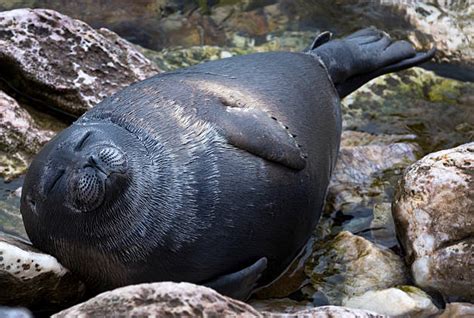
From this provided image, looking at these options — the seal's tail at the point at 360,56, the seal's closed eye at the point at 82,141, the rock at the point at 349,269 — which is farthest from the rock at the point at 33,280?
the seal's tail at the point at 360,56

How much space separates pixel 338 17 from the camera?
6918mm

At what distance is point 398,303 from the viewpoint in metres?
3.66

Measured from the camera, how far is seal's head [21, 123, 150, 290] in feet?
10.7

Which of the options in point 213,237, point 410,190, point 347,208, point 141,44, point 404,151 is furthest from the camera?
point 141,44

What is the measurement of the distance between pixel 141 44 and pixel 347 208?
265cm

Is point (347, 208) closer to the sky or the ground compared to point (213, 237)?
closer to the ground

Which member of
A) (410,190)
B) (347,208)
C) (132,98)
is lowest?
(347,208)

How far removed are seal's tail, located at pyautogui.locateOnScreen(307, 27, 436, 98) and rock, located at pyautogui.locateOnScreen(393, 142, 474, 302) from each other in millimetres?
985

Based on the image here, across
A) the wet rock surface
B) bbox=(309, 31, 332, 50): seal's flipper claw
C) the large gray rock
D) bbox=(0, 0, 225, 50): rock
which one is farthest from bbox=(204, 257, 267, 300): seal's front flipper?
bbox=(0, 0, 225, 50): rock

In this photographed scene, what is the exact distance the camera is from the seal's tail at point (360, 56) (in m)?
4.91

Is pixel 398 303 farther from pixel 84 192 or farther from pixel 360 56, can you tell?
pixel 360 56

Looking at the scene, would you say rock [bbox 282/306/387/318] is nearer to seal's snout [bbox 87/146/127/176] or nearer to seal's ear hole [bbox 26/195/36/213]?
seal's snout [bbox 87/146/127/176]

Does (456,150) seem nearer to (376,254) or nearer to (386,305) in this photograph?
(376,254)

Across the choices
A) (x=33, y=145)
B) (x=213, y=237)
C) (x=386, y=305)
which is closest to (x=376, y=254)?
(x=386, y=305)
